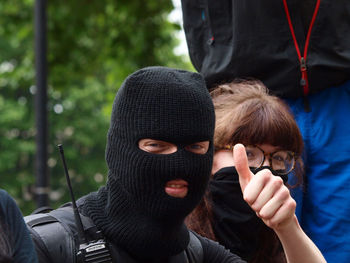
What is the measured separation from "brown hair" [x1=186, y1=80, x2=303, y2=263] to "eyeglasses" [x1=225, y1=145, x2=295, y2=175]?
0.10 feet

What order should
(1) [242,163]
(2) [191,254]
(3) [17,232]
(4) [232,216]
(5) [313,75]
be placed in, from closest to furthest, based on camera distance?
(3) [17,232]
(1) [242,163]
(2) [191,254]
(4) [232,216]
(5) [313,75]

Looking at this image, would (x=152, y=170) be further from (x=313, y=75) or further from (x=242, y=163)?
(x=313, y=75)

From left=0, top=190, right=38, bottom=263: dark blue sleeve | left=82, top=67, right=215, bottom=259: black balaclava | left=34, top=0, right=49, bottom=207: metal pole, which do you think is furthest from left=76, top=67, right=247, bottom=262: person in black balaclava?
left=34, top=0, right=49, bottom=207: metal pole

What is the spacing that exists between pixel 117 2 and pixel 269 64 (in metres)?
5.39

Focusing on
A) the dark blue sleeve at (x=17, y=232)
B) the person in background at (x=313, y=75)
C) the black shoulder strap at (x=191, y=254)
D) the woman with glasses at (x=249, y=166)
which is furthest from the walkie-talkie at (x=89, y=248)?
the person in background at (x=313, y=75)

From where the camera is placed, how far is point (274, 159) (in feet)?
9.93

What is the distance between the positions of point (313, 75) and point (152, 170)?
1264 mm

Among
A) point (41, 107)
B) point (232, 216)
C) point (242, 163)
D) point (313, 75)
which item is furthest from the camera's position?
point (41, 107)

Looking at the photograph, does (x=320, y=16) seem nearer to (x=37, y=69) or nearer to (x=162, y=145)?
(x=162, y=145)

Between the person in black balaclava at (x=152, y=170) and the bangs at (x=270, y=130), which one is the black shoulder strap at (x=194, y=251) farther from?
the bangs at (x=270, y=130)

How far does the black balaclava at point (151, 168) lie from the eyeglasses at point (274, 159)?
76 cm

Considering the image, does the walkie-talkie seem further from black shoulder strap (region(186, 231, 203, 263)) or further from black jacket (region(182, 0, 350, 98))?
black jacket (region(182, 0, 350, 98))

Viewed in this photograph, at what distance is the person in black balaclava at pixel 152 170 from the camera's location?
7.11 feet

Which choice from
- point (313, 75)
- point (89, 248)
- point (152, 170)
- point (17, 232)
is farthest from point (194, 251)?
point (313, 75)
